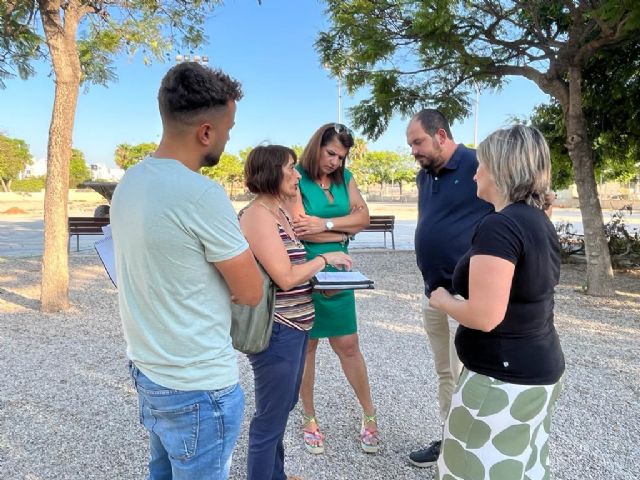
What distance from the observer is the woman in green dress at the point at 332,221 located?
105 inches

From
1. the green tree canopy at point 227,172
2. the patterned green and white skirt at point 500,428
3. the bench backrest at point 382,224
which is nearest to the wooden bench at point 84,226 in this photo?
the bench backrest at point 382,224

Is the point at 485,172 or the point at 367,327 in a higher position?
the point at 485,172

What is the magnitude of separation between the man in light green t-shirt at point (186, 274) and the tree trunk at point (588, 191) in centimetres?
681

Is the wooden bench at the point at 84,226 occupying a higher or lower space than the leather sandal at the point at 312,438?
higher

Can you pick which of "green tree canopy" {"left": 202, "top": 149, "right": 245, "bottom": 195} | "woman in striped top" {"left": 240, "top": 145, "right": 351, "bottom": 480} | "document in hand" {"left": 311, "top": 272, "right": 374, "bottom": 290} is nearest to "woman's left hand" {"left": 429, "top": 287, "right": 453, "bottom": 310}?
"document in hand" {"left": 311, "top": 272, "right": 374, "bottom": 290}

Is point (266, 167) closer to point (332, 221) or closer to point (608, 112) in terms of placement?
point (332, 221)

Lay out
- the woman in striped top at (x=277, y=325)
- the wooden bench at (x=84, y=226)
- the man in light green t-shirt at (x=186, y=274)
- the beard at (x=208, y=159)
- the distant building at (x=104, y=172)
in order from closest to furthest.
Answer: the man in light green t-shirt at (x=186, y=274) < the beard at (x=208, y=159) < the woman in striped top at (x=277, y=325) < the wooden bench at (x=84, y=226) < the distant building at (x=104, y=172)

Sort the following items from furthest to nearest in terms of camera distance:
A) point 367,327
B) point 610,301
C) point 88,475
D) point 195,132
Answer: point 610,301 → point 367,327 → point 88,475 → point 195,132

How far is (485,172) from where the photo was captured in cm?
168

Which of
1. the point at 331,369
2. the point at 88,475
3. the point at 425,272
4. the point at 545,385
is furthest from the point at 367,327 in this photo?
the point at 545,385

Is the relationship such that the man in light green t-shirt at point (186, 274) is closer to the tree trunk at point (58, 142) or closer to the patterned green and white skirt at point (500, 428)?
the patterned green and white skirt at point (500, 428)

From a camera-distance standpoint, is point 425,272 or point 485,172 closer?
point 485,172

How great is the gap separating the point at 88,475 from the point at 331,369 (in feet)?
7.01

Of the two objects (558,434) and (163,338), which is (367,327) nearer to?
(558,434)
